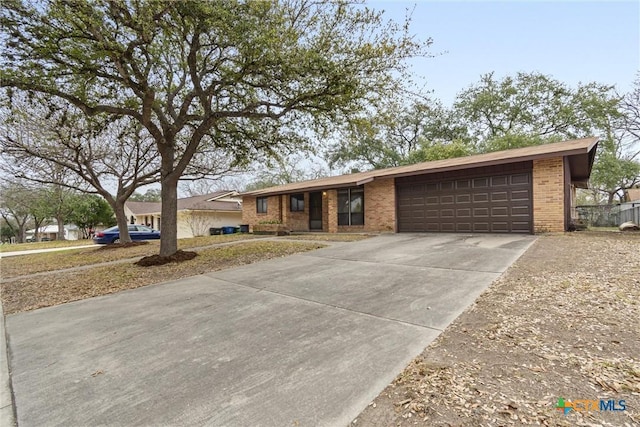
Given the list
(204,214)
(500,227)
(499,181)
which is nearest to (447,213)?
(500,227)

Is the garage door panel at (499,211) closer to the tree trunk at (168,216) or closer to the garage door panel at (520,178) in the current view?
the garage door panel at (520,178)

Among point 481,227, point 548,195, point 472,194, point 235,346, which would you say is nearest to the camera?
point 235,346

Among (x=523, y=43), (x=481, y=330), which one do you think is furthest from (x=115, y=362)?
(x=523, y=43)

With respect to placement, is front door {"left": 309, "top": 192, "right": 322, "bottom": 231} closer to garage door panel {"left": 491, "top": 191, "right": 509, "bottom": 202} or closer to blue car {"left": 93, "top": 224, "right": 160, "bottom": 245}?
garage door panel {"left": 491, "top": 191, "right": 509, "bottom": 202}

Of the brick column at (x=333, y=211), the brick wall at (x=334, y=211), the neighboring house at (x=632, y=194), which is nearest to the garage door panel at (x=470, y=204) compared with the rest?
the brick wall at (x=334, y=211)

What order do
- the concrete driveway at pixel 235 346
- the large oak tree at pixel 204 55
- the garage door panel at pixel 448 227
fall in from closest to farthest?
the concrete driveway at pixel 235 346, the large oak tree at pixel 204 55, the garage door panel at pixel 448 227

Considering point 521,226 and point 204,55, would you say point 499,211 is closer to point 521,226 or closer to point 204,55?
point 521,226

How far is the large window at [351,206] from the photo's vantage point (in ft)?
49.8

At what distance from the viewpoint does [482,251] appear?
7.50 meters

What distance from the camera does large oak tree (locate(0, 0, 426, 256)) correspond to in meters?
6.25

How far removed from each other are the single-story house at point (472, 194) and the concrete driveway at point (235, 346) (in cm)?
600

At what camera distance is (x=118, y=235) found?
17609 millimetres

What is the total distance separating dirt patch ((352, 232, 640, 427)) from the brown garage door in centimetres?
686

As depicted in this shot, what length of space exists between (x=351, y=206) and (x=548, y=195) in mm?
8160
